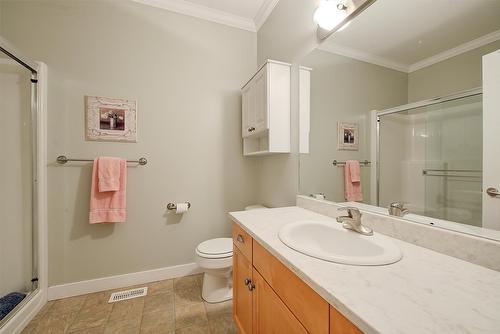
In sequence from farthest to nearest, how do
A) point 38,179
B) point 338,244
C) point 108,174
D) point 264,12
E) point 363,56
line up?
1. point 264,12
2. point 108,174
3. point 38,179
4. point 363,56
5. point 338,244

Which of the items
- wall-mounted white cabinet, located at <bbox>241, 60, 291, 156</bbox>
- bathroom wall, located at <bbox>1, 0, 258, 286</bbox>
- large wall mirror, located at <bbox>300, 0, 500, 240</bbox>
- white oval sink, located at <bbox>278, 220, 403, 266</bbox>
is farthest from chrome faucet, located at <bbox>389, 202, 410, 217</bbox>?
bathroom wall, located at <bbox>1, 0, 258, 286</bbox>

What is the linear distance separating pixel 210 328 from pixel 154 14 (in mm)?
2604

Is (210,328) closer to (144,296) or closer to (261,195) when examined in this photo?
(144,296)

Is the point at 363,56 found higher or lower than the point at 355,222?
higher

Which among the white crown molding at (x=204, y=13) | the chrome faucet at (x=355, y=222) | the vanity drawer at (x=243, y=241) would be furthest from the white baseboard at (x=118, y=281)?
the white crown molding at (x=204, y=13)

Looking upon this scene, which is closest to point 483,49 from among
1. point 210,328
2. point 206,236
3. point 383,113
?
point 383,113

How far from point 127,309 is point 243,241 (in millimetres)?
1157

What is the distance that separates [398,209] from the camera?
0.88m

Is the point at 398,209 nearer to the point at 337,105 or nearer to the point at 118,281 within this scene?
the point at 337,105

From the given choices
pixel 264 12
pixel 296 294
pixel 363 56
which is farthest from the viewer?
pixel 264 12

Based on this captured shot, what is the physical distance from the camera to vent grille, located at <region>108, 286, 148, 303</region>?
159 cm

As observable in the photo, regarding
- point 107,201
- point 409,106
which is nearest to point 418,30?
point 409,106

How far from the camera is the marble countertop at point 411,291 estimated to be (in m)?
0.38

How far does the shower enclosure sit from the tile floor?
4.34 feet
